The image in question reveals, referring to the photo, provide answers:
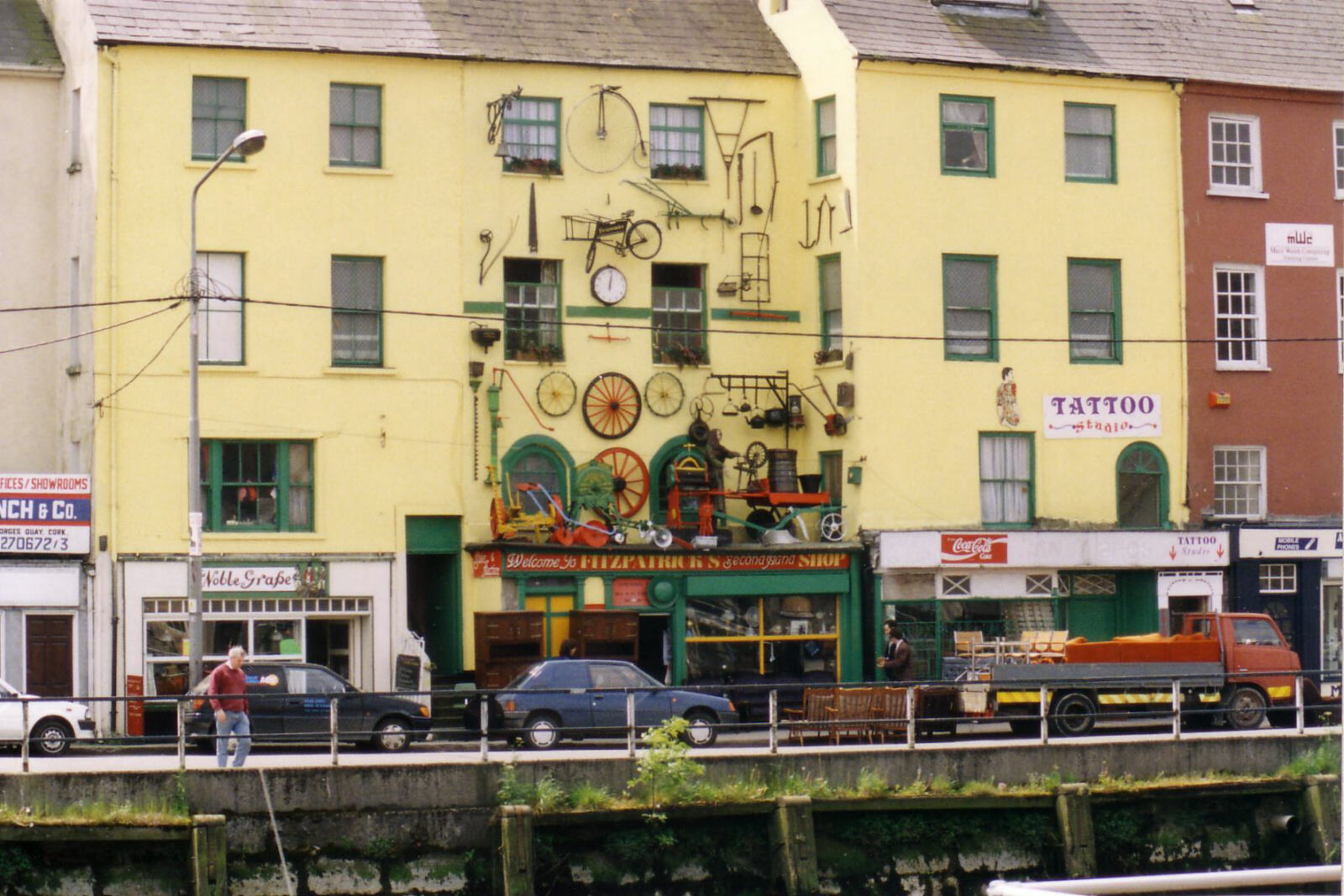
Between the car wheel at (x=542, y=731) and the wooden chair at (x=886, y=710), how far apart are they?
14.1 feet

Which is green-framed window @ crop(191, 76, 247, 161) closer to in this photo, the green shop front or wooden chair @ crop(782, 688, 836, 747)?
the green shop front

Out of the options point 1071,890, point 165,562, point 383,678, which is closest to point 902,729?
point 383,678

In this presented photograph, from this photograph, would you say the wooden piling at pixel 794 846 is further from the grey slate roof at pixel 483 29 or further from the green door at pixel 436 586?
the grey slate roof at pixel 483 29

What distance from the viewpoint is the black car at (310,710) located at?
97.7 ft

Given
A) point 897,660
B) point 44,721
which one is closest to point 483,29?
point 897,660

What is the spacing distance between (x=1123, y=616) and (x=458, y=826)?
779 inches

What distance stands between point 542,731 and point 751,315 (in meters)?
13.5

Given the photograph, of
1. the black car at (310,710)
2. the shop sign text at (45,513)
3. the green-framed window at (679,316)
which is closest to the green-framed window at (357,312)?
the shop sign text at (45,513)

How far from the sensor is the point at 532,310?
4025 centimetres

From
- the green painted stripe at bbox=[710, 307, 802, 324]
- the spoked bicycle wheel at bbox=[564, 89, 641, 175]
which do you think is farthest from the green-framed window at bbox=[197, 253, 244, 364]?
the green painted stripe at bbox=[710, 307, 802, 324]

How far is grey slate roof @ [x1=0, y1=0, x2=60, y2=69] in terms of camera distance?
133 ft

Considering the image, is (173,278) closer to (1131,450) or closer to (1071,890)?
(1131,450)

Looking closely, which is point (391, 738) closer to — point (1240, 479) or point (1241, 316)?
point (1240, 479)

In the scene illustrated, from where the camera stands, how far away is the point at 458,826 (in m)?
25.3
